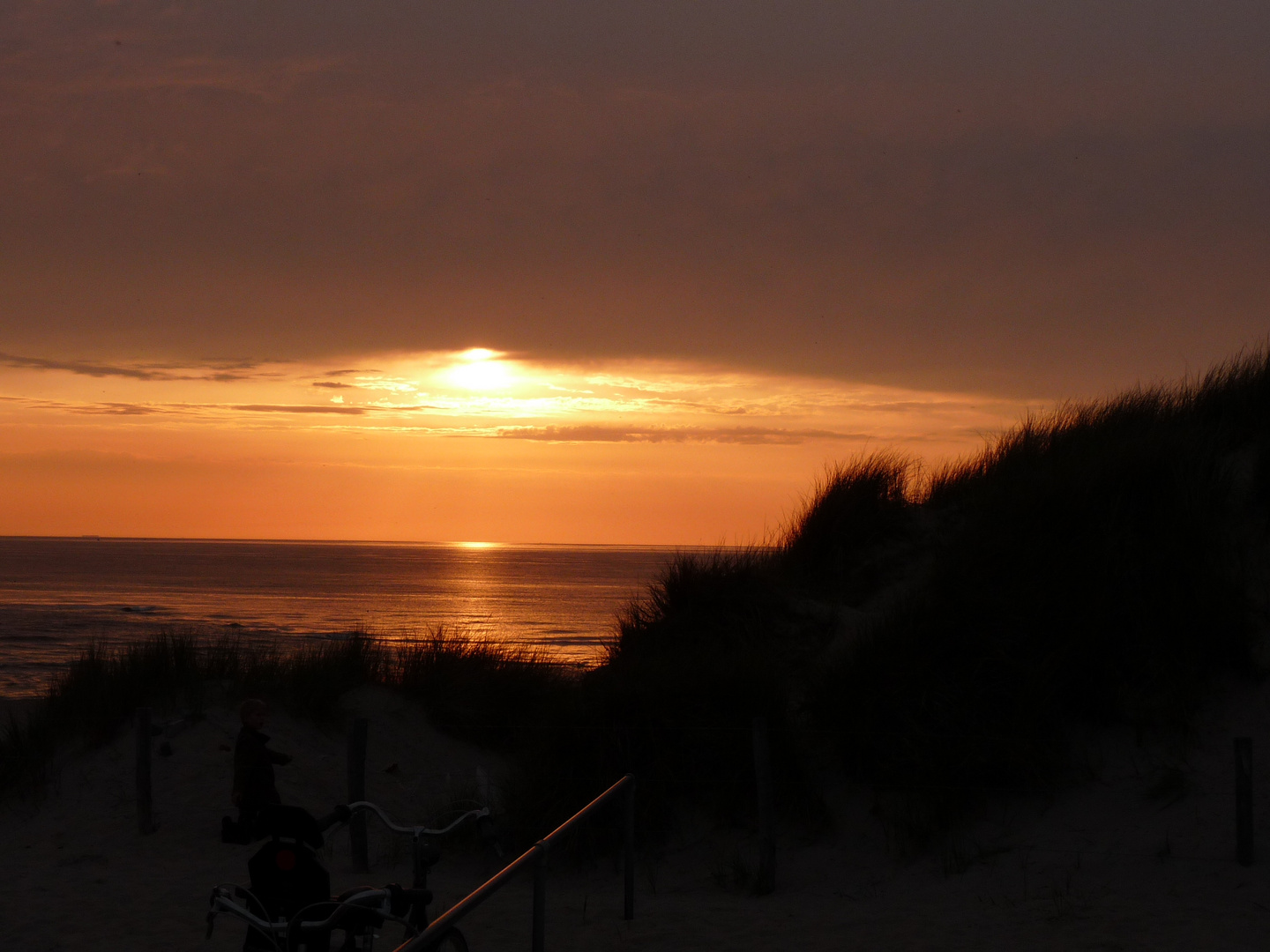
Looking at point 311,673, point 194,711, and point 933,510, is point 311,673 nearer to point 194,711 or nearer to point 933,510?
point 194,711

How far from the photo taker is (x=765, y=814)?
9.30m

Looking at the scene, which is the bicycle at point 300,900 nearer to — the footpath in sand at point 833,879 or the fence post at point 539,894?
the fence post at point 539,894

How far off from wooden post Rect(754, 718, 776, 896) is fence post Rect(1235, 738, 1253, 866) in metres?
3.75

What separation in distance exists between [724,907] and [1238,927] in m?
3.86

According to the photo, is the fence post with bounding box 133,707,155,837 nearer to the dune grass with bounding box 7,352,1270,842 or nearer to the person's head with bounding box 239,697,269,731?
the dune grass with bounding box 7,352,1270,842

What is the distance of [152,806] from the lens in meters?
12.0

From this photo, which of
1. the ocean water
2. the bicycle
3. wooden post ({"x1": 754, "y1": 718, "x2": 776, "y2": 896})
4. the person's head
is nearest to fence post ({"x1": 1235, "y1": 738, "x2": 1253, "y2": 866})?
wooden post ({"x1": 754, "y1": 718, "x2": 776, "y2": 896})

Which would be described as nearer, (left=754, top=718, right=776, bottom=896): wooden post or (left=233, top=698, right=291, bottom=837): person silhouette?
(left=233, top=698, right=291, bottom=837): person silhouette

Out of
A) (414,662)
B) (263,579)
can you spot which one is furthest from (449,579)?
(414,662)

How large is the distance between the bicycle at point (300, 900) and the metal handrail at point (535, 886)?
232mm

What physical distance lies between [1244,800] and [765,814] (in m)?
3.84

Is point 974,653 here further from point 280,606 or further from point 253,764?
point 280,606

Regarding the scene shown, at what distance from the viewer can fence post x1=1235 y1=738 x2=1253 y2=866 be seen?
8.09 m

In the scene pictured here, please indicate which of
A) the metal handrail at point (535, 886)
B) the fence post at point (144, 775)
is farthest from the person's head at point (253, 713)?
the fence post at point (144, 775)
